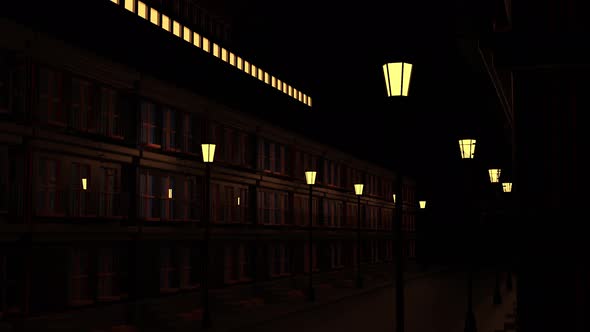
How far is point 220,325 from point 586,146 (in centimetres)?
1962

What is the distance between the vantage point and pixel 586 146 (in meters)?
7.09

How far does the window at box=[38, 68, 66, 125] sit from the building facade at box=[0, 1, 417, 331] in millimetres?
44

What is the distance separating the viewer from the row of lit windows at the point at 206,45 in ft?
140

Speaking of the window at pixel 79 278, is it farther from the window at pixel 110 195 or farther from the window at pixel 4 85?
the window at pixel 4 85

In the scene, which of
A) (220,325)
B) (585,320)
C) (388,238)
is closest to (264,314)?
(220,325)

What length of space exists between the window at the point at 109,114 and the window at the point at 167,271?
6281 mm

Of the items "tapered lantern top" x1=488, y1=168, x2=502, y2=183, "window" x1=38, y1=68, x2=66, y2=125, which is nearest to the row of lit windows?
"window" x1=38, y1=68, x2=66, y2=125

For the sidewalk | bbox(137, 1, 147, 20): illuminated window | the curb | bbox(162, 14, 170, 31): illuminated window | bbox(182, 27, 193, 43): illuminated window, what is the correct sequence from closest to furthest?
the curb
the sidewalk
bbox(137, 1, 147, 20): illuminated window
bbox(162, 14, 170, 31): illuminated window
bbox(182, 27, 193, 43): illuminated window

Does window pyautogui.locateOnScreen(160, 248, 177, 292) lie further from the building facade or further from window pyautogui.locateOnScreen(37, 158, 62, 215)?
window pyautogui.locateOnScreen(37, 158, 62, 215)

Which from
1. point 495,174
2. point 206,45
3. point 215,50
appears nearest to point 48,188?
point 495,174

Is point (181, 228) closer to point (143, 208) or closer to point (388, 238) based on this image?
point (143, 208)

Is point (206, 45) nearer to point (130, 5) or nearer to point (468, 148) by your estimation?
point (130, 5)

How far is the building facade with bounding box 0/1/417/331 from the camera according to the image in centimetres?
2256

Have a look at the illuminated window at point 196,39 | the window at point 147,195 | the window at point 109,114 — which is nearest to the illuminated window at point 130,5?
the illuminated window at point 196,39
